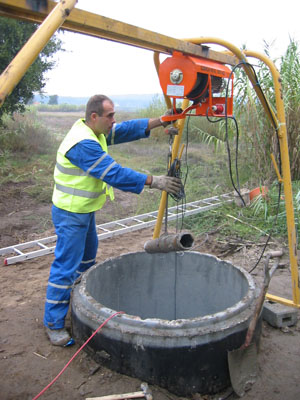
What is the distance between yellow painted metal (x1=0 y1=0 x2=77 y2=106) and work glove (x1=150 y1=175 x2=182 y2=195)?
48.6 inches

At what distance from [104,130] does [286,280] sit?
2384 millimetres

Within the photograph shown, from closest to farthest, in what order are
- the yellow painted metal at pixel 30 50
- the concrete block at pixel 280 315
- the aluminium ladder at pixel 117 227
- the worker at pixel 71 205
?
the yellow painted metal at pixel 30 50 → the worker at pixel 71 205 → the concrete block at pixel 280 315 → the aluminium ladder at pixel 117 227

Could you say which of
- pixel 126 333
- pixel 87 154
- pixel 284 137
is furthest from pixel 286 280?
pixel 87 154

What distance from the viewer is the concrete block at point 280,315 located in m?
3.06

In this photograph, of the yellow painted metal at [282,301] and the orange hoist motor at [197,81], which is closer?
the orange hoist motor at [197,81]

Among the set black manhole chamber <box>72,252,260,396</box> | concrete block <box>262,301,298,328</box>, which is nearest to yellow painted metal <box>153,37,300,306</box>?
concrete block <box>262,301,298,328</box>

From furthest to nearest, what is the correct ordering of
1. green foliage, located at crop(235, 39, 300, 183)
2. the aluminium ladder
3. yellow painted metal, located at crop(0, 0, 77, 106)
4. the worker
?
green foliage, located at crop(235, 39, 300, 183) < the aluminium ladder < the worker < yellow painted metal, located at crop(0, 0, 77, 106)

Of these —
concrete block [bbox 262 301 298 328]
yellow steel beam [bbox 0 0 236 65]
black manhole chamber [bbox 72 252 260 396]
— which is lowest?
concrete block [bbox 262 301 298 328]

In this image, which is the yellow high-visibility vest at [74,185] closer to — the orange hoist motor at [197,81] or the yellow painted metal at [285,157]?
the orange hoist motor at [197,81]

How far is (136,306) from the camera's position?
3.63 metres

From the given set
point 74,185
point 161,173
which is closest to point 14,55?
point 161,173

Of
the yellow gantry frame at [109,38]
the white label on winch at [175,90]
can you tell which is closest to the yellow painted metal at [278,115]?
the yellow gantry frame at [109,38]

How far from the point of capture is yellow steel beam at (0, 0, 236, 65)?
174 cm

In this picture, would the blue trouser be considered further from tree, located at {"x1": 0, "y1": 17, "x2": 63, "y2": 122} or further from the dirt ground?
tree, located at {"x1": 0, "y1": 17, "x2": 63, "y2": 122}
